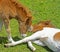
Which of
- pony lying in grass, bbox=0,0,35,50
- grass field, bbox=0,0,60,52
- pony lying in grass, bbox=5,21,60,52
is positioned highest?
pony lying in grass, bbox=0,0,35,50

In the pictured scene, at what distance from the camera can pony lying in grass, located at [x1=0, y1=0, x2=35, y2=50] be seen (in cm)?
644

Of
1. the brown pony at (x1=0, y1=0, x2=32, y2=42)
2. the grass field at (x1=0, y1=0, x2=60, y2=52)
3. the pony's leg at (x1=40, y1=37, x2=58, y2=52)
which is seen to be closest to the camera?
the brown pony at (x1=0, y1=0, x2=32, y2=42)

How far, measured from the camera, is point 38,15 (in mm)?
8875

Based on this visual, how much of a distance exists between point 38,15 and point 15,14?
241 centimetres

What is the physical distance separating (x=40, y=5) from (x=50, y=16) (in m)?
0.95

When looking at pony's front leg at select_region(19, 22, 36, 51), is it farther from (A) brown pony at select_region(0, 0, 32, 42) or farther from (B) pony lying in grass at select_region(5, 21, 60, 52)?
(B) pony lying in grass at select_region(5, 21, 60, 52)

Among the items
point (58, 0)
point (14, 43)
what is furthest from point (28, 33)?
point (58, 0)

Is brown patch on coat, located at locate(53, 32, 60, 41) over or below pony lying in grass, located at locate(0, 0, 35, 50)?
below

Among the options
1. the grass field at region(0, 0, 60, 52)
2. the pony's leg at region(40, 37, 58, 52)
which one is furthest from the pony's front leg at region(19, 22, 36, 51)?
the pony's leg at region(40, 37, 58, 52)

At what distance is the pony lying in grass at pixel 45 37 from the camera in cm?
668

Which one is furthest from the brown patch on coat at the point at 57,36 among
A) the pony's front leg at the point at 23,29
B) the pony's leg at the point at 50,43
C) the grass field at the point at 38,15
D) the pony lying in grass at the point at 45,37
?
the pony's front leg at the point at 23,29

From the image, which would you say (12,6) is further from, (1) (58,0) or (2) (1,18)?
(1) (58,0)

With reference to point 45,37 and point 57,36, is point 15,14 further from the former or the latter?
point 57,36

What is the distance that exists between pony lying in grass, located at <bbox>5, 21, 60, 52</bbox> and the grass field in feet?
0.51
